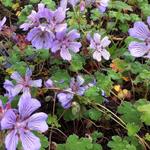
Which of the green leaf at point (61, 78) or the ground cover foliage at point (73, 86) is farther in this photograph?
the green leaf at point (61, 78)

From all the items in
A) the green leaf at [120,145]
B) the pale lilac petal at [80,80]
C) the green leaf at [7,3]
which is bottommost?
the green leaf at [7,3]

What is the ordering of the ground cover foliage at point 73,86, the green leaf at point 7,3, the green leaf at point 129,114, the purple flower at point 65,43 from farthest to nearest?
1. the green leaf at point 7,3
2. the purple flower at point 65,43
3. the green leaf at point 129,114
4. the ground cover foliage at point 73,86

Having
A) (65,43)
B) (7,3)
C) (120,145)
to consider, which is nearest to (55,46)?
(65,43)

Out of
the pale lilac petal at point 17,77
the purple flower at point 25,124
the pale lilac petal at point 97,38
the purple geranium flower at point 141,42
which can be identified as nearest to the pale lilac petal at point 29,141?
the purple flower at point 25,124

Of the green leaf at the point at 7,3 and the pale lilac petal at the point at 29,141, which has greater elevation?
the pale lilac petal at the point at 29,141

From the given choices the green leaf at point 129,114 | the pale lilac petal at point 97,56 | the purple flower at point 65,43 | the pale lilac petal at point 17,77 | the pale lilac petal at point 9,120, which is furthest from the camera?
the pale lilac petal at point 97,56

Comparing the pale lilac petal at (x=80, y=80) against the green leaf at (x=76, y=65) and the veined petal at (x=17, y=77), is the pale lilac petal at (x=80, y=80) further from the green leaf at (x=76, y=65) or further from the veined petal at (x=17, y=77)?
the veined petal at (x=17, y=77)

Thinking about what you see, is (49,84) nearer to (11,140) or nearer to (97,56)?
(97,56)

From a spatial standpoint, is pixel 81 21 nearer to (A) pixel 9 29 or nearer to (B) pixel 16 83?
(A) pixel 9 29
